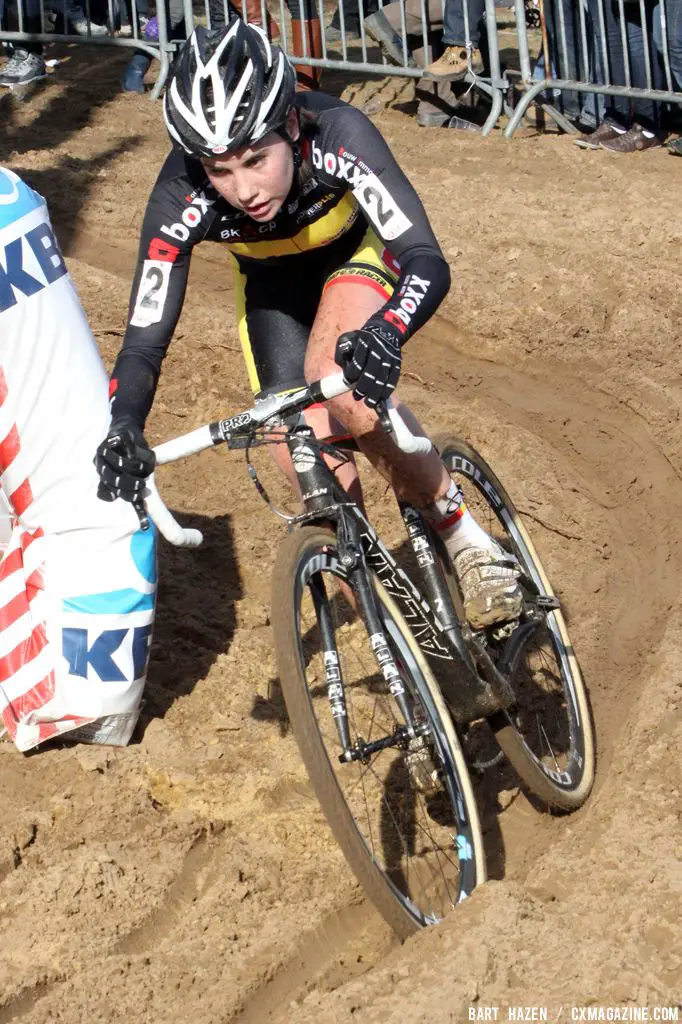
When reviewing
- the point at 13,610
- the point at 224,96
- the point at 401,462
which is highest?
the point at 224,96

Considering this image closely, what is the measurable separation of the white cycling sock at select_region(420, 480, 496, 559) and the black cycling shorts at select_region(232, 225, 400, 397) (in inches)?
25.9

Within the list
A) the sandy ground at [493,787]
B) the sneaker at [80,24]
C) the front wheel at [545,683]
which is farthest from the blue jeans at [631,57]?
the front wheel at [545,683]

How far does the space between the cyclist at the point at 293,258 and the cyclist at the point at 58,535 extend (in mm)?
643

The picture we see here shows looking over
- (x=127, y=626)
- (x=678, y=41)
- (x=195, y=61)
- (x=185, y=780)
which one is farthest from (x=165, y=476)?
(x=678, y=41)

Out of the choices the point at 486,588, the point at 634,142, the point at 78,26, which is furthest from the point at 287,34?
the point at 486,588

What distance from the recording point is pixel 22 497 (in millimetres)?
4691

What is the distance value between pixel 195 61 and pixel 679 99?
21.9 ft

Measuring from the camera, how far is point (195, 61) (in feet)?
12.3

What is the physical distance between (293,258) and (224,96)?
90 cm

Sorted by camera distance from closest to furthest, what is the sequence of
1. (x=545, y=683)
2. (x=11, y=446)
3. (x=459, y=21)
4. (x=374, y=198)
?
(x=374, y=198) < (x=11, y=446) < (x=545, y=683) < (x=459, y=21)

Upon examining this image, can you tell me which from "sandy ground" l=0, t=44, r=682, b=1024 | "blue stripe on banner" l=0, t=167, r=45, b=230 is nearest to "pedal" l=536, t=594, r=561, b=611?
"sandy ground" l=0, t=44, r=682, b=1024

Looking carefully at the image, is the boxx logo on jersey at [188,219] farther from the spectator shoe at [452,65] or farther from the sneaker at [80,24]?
the sneaker at [80,24]

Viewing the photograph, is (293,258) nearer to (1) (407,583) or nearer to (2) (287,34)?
(1) (407,583)

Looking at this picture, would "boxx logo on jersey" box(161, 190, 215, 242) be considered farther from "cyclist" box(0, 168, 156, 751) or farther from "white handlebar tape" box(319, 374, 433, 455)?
"white handlebar tape" box(319, 374, 433, 455)
